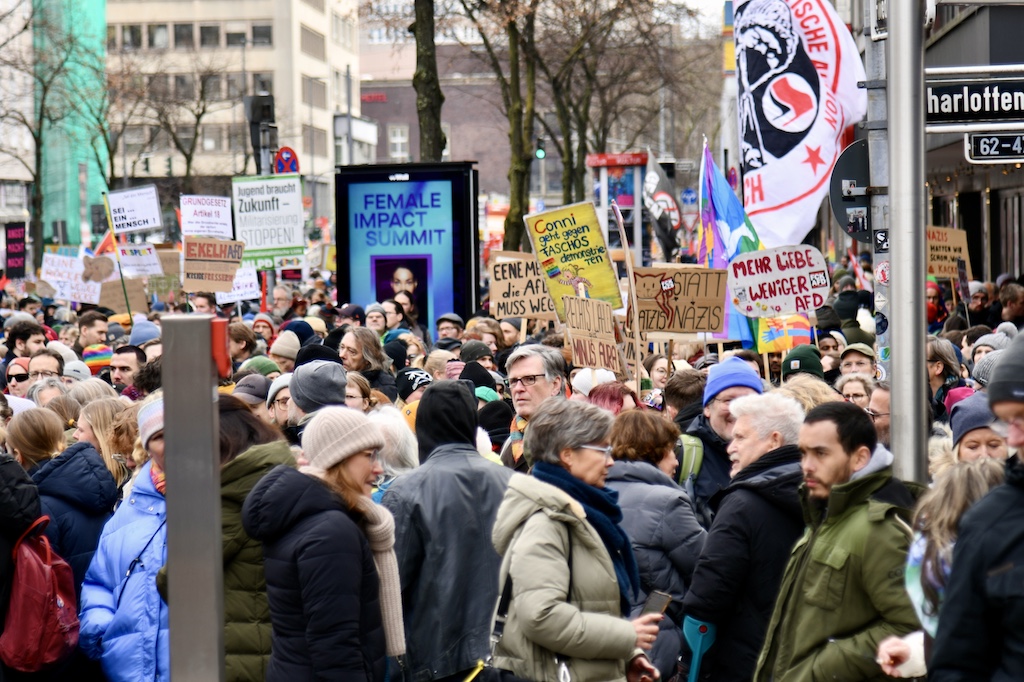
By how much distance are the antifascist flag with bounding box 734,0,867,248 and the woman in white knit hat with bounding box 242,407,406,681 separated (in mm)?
6842

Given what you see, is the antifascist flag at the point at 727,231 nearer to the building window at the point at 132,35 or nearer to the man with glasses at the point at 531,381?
the man with glasses at the point at 531,381

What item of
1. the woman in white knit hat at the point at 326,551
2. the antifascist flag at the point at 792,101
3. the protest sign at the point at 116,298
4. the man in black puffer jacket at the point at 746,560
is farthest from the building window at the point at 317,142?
the woman in white knit hat at the point at 326,551

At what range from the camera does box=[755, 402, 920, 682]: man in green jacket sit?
4.36 m

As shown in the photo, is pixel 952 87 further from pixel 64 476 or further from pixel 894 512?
pixel 64 476

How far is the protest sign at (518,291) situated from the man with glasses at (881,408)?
23.5ft

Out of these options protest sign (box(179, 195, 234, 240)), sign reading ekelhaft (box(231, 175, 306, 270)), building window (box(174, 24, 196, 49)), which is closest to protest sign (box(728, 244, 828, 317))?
sign reading ekelhaft (box(231, 175, 306, 270))

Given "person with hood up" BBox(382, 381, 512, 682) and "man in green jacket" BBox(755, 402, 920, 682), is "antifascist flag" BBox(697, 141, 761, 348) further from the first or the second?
"man in green jacket" BBox(755, 402, 920, 682)

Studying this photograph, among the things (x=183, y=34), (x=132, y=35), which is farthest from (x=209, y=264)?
(x=132, y=35)

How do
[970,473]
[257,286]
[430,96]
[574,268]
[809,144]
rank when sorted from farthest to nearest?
[430,96]
[257,286]
[574,268]
[809,144]
[970,473]

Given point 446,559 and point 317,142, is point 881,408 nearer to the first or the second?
point 446,559

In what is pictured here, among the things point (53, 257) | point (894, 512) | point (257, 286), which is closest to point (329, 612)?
point (894, 512)

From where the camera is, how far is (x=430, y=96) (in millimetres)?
23609

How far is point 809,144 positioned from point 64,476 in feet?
21.2

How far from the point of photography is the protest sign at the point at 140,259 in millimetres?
20547
